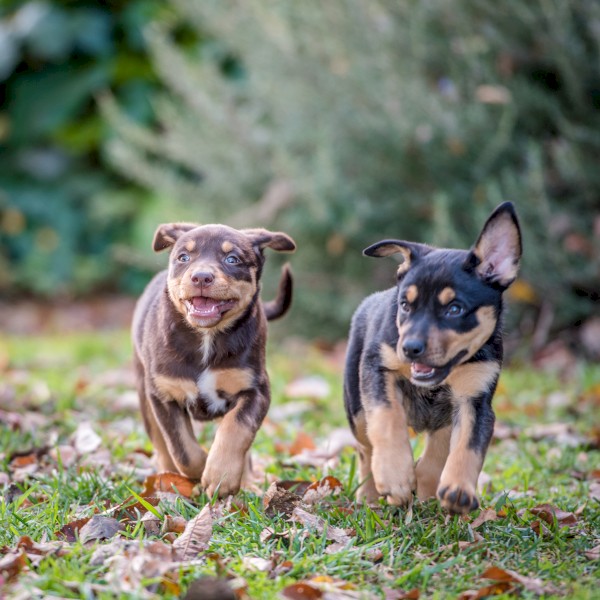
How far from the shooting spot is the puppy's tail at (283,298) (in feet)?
15.3

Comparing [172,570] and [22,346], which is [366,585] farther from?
[22,346]

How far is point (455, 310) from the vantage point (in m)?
3.48

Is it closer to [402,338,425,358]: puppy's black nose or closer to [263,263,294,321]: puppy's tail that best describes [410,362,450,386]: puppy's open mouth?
[402,338,425,358]: puppy's black nose

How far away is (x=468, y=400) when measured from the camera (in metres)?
3.61

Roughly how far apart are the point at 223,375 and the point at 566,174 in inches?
149

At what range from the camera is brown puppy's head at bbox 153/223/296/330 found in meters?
3.90

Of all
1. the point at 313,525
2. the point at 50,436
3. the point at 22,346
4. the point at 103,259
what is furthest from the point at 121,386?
the point at 103,259

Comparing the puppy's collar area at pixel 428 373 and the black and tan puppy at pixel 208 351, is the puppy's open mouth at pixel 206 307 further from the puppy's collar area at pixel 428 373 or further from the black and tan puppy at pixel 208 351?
the puppy's collar area at pixel 428 373

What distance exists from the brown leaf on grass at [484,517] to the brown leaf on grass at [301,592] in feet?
2.85

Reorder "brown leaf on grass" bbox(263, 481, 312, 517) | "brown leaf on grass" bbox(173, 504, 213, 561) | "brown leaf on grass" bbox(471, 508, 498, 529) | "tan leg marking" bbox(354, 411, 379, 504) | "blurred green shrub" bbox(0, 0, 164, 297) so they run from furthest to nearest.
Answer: "blurred green shrub" bbox(0, 0, 164, 297)
"tan leg marking" bbox(354, 411, 379, 504)
"brown leaf on grass" bbox(263, 481, 312, 517)
"brown leaf on grass" bbox(471, 508, 498, 529)
"brown leaf on grass" bbox(173, 504, 213, 561)

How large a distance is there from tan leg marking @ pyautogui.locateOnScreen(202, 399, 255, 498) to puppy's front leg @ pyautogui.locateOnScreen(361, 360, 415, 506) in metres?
0.52

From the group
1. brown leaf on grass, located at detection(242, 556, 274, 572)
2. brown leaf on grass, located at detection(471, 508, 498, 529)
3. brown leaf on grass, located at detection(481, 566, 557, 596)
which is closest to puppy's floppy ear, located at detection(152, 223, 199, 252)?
brown leaf on grass, located at detection(242, 556, 274, 572)

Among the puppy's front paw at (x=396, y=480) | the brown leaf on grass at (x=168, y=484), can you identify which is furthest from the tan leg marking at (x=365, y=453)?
the brown leaf on grass at (x=168, y=484)

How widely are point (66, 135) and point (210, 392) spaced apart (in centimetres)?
817
